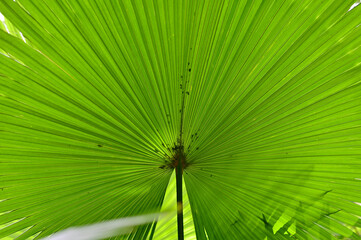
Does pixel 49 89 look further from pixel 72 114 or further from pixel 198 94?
pixel 198 94

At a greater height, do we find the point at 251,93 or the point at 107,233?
the point at 251,93

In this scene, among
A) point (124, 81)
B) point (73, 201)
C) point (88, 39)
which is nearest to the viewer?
point (88, 39)

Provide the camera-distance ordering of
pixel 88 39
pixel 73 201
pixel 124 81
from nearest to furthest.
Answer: pixel 88 39
pixel 124 81
pixel 73 201

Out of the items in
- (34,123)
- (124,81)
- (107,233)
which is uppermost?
(124,81)

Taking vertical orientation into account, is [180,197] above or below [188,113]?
below

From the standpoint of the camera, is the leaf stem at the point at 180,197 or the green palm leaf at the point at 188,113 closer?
the green palm leaf at the point at 188,113

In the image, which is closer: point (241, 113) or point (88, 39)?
point (88, 39)

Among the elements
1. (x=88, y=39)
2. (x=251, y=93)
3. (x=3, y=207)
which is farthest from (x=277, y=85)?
(x=3, y=207)

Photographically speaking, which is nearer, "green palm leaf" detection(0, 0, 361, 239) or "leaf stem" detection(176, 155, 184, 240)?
"green palm leaf" detection(0, 0, 361, 239)
